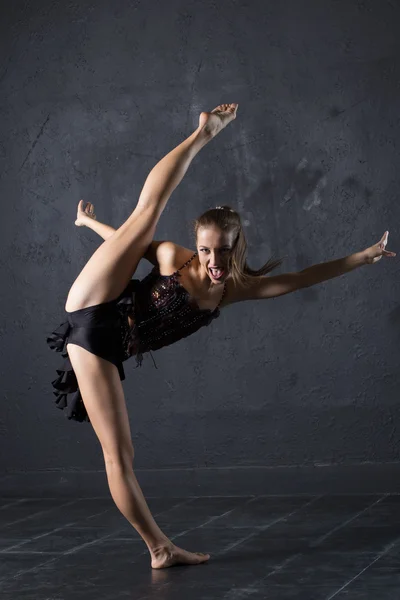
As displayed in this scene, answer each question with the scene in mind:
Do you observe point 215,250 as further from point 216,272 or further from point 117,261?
point 117,261

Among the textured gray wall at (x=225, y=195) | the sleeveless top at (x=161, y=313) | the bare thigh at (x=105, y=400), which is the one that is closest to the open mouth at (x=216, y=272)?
the sleeveless top at (x=161, y=313)

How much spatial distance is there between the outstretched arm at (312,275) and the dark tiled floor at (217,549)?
42.1 inches

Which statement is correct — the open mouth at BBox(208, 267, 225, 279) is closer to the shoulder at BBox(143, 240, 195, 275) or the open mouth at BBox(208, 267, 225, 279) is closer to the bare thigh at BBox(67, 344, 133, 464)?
the shoulder at BBox(143, 240, 195, 275)

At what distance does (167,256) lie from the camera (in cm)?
373

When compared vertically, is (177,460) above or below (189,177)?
below

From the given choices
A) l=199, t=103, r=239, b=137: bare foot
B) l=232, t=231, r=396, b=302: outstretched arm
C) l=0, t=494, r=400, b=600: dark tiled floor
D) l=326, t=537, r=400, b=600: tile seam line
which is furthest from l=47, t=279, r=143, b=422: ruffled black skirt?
l=326, t=537, r=400, b=600: tile seam line

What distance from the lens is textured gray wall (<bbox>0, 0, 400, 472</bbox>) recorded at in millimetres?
5234

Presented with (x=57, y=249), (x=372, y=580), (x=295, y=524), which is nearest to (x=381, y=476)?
(x=295, y=524)

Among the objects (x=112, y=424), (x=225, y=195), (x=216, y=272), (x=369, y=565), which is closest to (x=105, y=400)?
(x=112, y=424)

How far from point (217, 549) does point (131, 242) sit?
4.58 ft

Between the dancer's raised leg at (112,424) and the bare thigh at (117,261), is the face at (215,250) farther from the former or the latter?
the dancer's raised leg at (112,424)

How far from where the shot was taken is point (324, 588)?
333cm

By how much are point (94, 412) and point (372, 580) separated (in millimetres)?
1201

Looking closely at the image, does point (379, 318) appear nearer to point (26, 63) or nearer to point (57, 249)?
point (57, 249)
